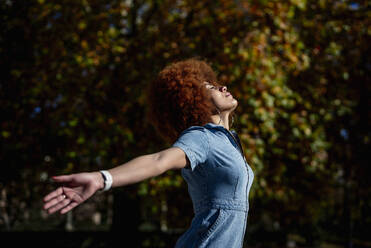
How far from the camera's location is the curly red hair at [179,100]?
293 cm

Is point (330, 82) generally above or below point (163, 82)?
below

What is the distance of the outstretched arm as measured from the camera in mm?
1882

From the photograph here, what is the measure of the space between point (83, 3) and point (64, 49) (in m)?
1.09

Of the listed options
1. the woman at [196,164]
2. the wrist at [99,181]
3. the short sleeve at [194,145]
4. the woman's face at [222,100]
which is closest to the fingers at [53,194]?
the woman at [196,164]

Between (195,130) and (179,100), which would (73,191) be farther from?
(179,100)

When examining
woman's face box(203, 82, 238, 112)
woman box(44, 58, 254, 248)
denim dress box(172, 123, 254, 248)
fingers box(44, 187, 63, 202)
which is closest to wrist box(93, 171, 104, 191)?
woman box(44, 58, 254, 248)

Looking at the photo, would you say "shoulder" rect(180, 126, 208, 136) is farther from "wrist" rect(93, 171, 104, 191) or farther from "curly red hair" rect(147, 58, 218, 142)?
"wrist" rect(93, 171, 104, 191)

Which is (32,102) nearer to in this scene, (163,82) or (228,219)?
(163,82)

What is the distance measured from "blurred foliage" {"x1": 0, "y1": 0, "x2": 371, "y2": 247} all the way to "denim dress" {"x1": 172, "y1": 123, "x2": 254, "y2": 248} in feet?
18.7

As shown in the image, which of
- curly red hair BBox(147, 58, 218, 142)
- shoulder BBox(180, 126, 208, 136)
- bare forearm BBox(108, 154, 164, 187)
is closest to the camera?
bare forearm BBox(108, 154, 164, 187)

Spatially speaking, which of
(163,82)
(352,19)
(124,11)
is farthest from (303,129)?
(163,82)

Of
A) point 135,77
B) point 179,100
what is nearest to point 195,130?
point 179,100

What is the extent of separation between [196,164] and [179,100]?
0.72 metres

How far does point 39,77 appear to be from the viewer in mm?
9406
